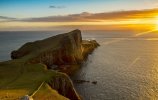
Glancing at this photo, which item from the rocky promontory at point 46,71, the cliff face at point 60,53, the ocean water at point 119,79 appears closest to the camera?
the rocky promontory at point 46,71

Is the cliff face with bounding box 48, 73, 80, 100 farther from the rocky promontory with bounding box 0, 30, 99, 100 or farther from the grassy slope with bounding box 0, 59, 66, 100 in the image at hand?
the grassy slope with bounding box 0, 59, 66, 100

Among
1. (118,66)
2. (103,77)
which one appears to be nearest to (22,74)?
(103,77)

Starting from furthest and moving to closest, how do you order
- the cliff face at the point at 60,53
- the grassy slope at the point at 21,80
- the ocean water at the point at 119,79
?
1. the cliff face at the point at 60,53
2. the ocean water at the point at 119,79
3. the grassy slope at the point at 21,80

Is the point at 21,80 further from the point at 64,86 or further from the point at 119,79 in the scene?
the point at 119,79

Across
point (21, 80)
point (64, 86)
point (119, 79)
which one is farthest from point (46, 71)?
point (119, 79)

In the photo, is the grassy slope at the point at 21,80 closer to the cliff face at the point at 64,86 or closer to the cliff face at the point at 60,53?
the cliff face at the point at 64,86

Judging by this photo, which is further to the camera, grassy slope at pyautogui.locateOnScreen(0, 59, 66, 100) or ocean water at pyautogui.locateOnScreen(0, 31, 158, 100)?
ocean water at pyautogui.locateOnScreen(0, 31, 158, 100)

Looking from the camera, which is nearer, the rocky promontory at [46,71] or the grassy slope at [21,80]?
the grassy slope at [21,80]

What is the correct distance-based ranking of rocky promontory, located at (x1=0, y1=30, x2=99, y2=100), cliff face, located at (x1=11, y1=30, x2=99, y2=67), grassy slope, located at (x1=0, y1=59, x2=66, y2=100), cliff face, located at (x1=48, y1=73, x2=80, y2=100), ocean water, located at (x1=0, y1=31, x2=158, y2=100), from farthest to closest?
cliff face, located at (x1=11, y1=30, x2=99, y2=67) → ocean water, located at (x1=0, y1=31, x2=158, y2=100) → cliff face, located at (x1=48, y1=73, x2=80, y2=100) → rocky promontory, located at (x1=0, y1=30, x2=99, y2=100) → grassy slope, located at (x1=0, y1=59, x2=66, y2=100)

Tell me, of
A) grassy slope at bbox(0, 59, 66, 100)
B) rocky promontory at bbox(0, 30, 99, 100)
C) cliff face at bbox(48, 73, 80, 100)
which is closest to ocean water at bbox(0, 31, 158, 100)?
cliff face at bbox(48, 73, 80, 100)

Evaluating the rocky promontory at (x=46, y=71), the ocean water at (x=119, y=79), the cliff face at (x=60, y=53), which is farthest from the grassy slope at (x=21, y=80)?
the cliff face at (x=60, y=53)
